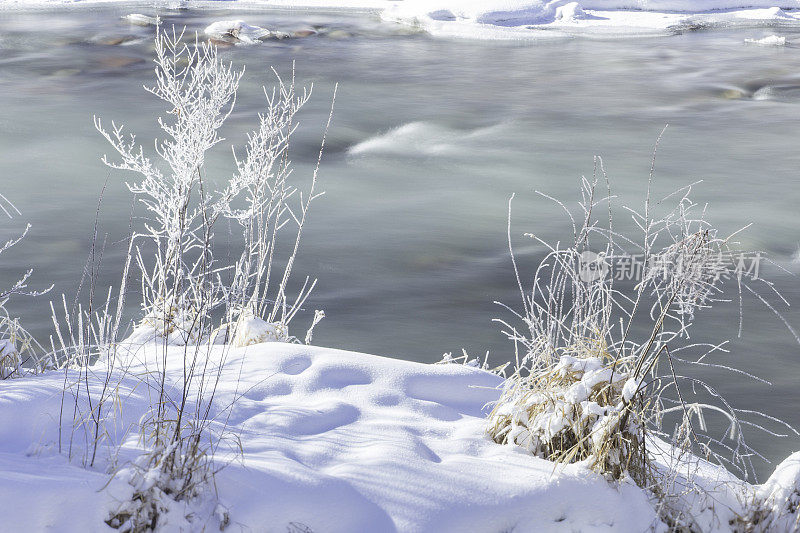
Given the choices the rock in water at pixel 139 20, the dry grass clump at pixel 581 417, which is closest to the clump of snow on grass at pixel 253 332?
the dry grass clump at pixel 581 417

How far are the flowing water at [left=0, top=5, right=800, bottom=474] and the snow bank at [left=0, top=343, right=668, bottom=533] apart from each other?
7.70 ft

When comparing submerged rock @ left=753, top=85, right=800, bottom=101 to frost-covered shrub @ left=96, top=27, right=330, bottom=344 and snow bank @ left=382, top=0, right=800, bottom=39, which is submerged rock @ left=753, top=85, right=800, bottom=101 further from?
frost-covered shrub @ left=96, top=27, right=330, bottom=344

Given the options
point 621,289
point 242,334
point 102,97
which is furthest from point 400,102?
point 242,334

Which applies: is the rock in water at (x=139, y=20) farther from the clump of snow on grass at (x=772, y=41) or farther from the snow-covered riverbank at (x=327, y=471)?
the snow-covered riverbank at (x=327, y=471)

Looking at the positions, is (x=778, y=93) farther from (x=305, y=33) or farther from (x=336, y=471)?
(x=336, y=471)

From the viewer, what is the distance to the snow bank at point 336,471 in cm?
236

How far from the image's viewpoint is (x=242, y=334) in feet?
13.4

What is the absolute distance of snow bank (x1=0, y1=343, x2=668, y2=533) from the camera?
2359 millimetres

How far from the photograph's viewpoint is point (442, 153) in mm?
11203

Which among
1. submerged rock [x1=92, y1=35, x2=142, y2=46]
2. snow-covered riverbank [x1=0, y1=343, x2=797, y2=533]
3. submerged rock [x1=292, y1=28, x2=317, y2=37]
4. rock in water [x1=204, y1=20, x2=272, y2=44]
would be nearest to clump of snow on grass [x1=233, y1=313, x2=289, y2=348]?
snow-covered riverbank [x1=0, y1=343, x2=797, y2=533]

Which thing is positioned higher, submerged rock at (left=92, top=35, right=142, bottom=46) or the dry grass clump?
submerged rock at (left=92, top=35, right=142, bottom=46)

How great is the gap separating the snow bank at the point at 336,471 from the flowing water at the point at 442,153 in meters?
2.35

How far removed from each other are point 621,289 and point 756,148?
19.0 ft

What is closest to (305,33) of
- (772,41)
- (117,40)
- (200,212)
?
(117,40)
